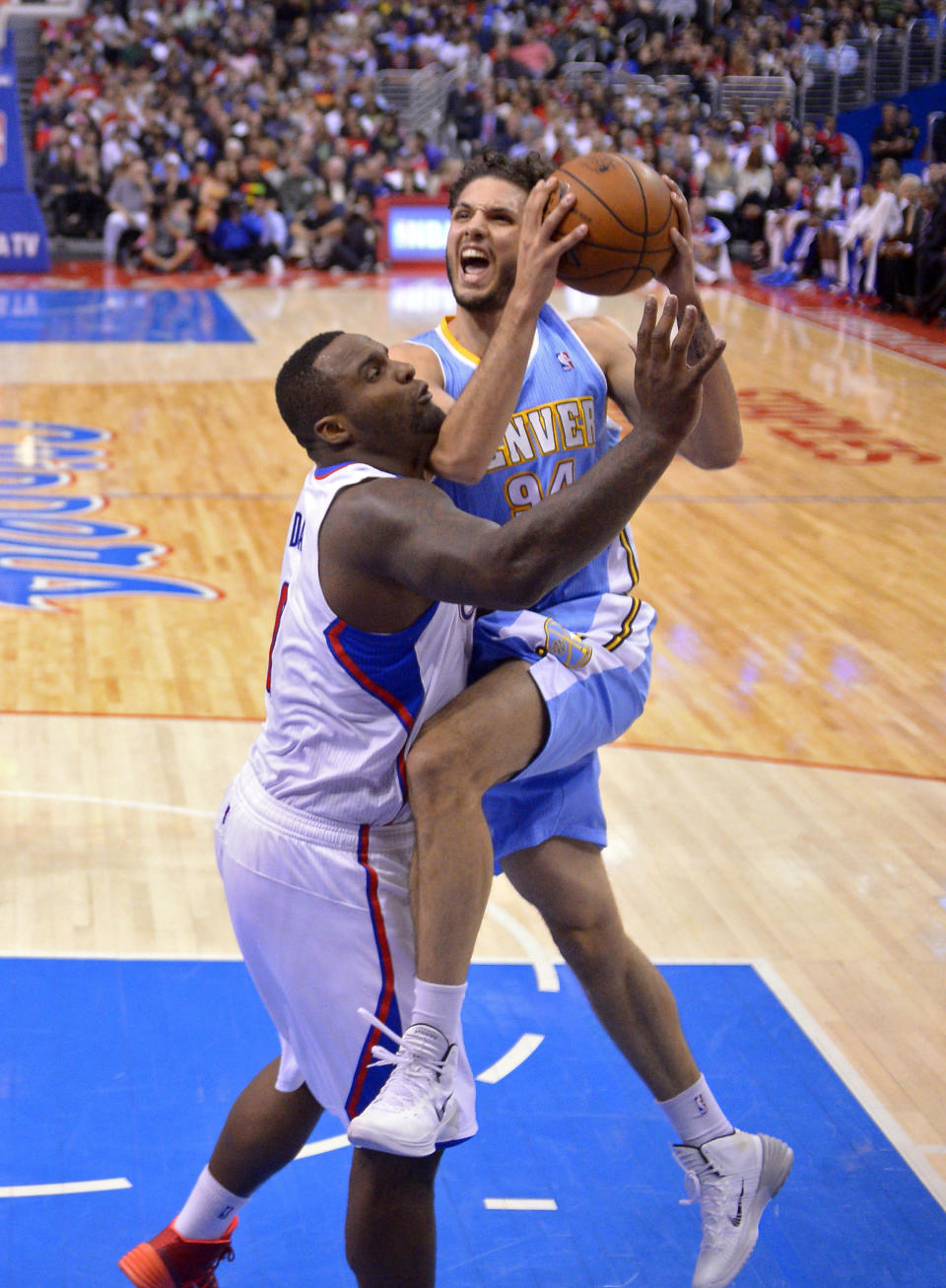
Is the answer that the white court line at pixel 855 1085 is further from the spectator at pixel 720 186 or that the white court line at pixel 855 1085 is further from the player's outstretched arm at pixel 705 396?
the spectator at pixel 720 186

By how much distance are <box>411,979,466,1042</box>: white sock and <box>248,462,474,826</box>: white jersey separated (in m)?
0.31

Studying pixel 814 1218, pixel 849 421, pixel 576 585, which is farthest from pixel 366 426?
pixel 849 421

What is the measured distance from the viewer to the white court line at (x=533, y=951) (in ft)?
14.6

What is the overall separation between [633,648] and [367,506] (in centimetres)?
84

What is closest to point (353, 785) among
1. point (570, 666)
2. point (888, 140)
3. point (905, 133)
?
point (570, 666)

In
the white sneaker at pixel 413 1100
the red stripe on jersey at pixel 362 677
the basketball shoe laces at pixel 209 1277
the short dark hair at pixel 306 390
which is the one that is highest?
the short dark hair at pixel 306 390

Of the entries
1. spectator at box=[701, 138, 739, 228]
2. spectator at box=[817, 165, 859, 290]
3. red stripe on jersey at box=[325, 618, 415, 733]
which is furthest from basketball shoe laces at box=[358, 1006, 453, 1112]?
spectator at box=[701, 138, 739, 228]

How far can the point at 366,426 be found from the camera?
2707mm

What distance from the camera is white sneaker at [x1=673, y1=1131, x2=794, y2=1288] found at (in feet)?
10.3

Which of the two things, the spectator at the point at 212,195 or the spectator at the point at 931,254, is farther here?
the spectator at the point at 212,195

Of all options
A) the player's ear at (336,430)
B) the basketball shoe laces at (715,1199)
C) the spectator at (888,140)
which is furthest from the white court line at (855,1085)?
the spectator at (888,140)

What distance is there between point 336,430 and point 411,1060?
1089 millimetres

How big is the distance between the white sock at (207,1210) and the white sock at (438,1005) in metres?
0.72

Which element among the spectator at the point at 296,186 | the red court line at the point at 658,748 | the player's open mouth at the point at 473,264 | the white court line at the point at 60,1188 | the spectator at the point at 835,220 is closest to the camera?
the player's open mouth at the point at 473,264
